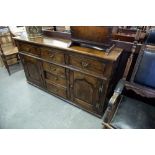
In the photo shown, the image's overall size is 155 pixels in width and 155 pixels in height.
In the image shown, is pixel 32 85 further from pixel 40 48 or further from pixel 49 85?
pixel 40 48

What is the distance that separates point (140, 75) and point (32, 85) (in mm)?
1921

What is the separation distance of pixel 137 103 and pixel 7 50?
9.11ft

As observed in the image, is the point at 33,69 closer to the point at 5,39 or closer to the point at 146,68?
the point at 5,39

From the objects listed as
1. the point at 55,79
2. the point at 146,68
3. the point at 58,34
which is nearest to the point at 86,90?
the point at 55,79

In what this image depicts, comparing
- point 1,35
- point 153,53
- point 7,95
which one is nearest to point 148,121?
point 153,53

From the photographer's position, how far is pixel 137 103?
49.8 inches

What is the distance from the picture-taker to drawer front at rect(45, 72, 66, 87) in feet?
5.79

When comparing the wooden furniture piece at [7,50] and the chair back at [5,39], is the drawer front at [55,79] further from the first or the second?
the chair back at [5,39]

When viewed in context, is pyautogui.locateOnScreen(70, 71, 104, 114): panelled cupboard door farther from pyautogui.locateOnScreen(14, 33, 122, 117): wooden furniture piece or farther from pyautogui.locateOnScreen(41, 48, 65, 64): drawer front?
pyautogui.locateOnScreen(41, 48, 65, 64): drawer front

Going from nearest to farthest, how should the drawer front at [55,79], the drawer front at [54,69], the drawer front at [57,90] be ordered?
the drawer front at [54,69], the drawer front at [55,79], the drawer front at [57,90]

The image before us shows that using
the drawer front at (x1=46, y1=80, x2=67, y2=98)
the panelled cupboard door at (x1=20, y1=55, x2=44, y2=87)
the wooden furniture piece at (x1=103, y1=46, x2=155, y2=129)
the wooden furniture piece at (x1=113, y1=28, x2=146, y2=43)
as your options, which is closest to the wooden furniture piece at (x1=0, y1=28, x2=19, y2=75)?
the panelled cupboard door at (x1=20, y1=55, x2=44, y2=87)

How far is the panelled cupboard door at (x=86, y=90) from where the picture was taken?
4.72ft

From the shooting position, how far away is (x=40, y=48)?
1.67m

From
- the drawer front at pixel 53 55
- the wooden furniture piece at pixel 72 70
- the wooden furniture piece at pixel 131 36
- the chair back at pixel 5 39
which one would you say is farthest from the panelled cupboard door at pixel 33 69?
the wooden furniture piece at pixel 131 36
